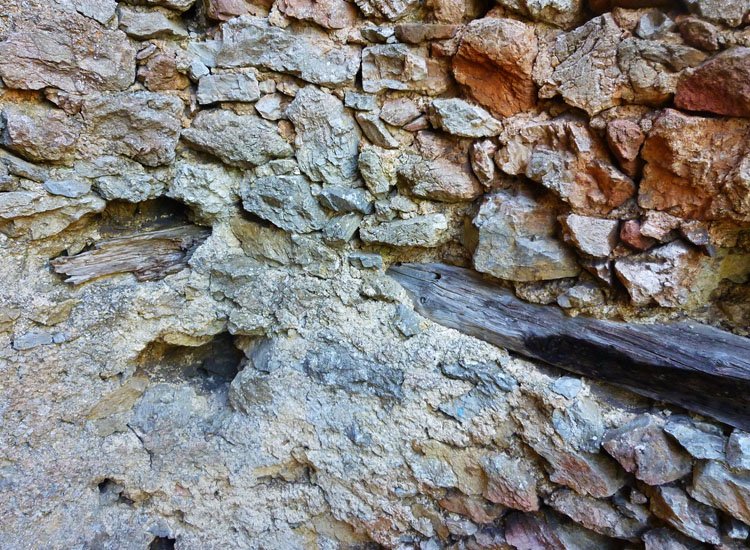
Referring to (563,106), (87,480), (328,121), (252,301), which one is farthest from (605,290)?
(87,480)

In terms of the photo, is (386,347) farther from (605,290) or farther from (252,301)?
(605,290)

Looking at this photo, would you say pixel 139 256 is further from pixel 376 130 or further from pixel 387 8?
pixel 387 8

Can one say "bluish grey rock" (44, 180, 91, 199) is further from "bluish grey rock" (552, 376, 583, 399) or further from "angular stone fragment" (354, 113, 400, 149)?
"bluish grey rock" (552, 376, 583, 399)

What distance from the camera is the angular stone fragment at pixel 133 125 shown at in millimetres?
1647

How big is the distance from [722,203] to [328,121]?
1.33m

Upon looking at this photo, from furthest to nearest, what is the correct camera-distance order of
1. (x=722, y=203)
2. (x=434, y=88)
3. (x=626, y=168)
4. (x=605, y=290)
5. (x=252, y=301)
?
(x=252, y=301) → (x=434, y=88) → (x=605, y=290) → (x=626, y=168) → (x=722, y=203)

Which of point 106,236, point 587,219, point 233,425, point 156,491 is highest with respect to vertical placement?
point 587,219

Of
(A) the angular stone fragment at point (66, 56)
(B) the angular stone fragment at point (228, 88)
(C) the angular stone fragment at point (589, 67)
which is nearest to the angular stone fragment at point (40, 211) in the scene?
(A) the angular stone fragment at point (66, 56)

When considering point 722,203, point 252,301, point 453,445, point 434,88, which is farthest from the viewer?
point 252,301

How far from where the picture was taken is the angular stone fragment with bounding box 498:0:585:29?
1.42 meters

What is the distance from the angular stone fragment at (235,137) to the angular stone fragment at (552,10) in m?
0.96

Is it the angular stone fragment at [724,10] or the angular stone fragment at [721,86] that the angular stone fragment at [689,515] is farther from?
the angular stone fragment at [724,10]

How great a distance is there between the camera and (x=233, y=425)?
2045 mm

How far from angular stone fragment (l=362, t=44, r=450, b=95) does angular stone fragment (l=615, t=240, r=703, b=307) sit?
2.99 feet
